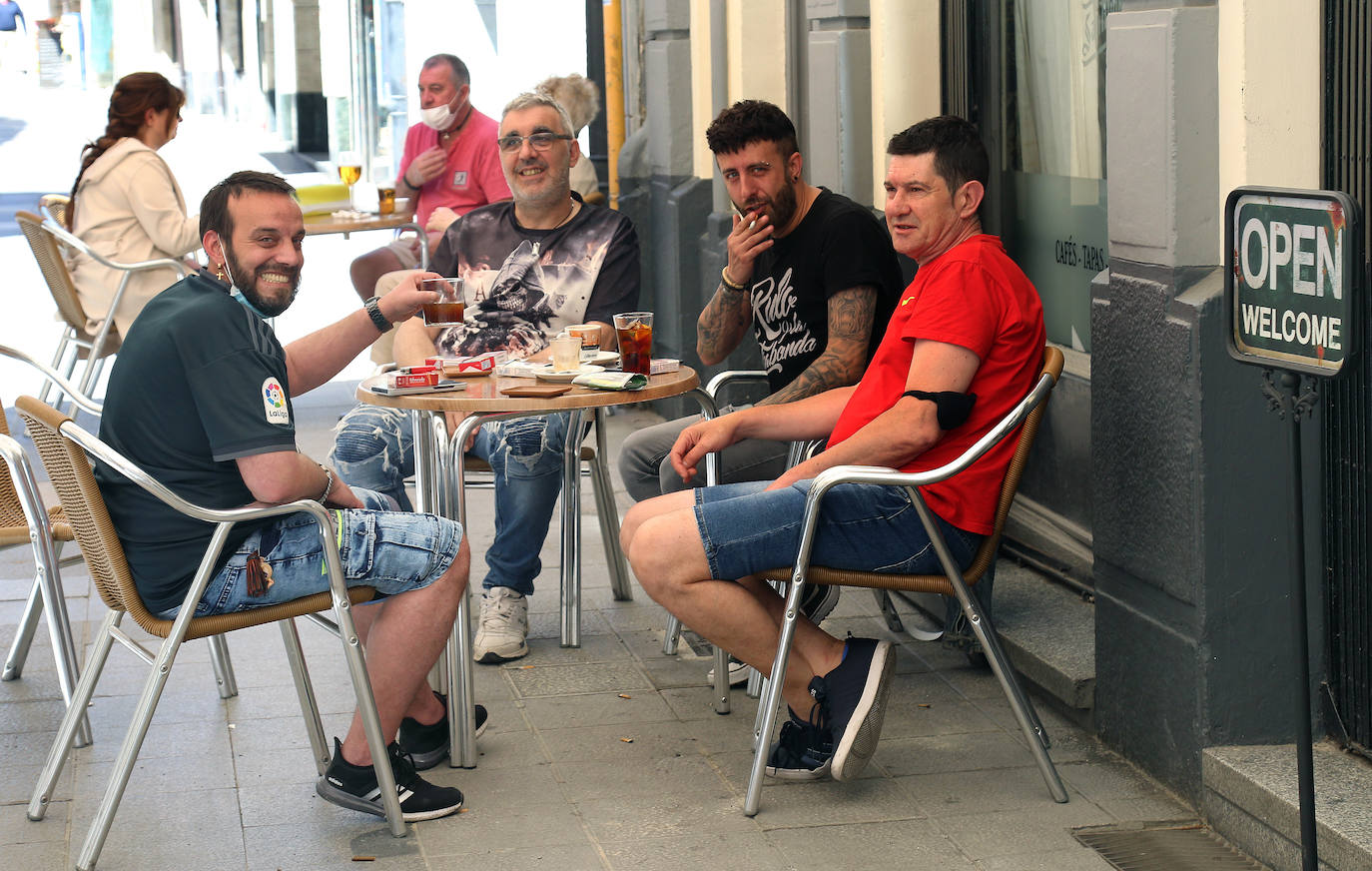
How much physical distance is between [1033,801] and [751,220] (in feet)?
5.59

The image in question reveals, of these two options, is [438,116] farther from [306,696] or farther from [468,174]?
Answer: [306,696]

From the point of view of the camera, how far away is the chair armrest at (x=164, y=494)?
2.99m

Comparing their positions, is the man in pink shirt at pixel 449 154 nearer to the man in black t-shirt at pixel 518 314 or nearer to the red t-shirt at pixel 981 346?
the man in black t-shirt at pixel 518 314

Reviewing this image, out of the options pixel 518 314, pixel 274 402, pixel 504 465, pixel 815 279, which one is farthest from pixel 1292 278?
pixel 518 314

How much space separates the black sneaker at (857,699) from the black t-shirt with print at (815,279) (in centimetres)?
99

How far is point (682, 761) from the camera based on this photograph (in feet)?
12.3

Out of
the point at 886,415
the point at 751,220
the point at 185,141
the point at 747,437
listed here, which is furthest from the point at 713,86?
the point at 185,141

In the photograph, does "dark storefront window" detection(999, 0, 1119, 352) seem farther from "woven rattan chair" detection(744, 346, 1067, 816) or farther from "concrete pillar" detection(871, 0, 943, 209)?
"woven rattan chair" detection(744, 346, 1067, 816)

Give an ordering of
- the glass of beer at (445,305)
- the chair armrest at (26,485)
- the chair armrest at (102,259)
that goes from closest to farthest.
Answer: the chair armrest at (26,485) → the glass of beer at (445,305) → the chair armrest at (102,259)

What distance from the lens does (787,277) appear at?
4.39 metres

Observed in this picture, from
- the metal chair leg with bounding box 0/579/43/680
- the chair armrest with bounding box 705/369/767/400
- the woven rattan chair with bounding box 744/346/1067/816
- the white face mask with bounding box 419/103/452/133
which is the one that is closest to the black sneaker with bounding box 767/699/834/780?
the woven rattan chair with bounding box 744/346/1067/816

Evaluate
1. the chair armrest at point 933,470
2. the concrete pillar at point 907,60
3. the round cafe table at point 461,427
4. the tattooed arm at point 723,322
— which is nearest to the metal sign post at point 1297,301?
the chair armrest at point 933,470

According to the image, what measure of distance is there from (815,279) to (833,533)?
110 cm

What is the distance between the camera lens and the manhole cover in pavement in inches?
124
